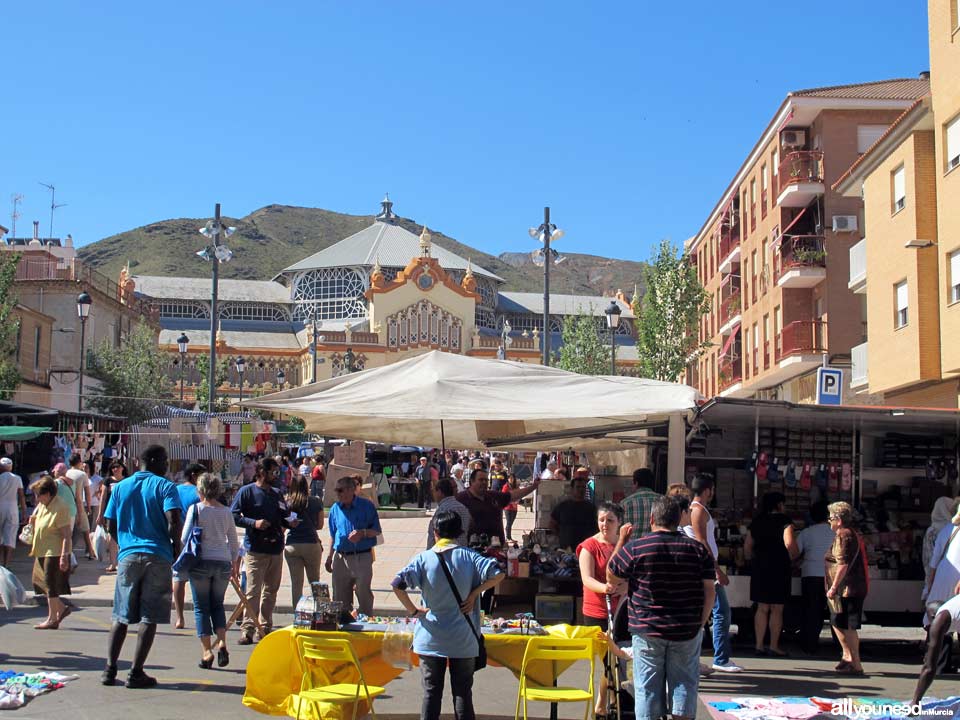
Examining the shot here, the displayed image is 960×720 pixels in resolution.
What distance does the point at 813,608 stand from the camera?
37.9ft

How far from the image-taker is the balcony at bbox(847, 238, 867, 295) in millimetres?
28312

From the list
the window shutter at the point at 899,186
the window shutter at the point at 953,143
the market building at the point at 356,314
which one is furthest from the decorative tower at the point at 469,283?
the window shutter at the point at 953,143

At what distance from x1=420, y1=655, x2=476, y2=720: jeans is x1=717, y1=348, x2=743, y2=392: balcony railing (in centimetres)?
3842

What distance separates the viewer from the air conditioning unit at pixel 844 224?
112ft

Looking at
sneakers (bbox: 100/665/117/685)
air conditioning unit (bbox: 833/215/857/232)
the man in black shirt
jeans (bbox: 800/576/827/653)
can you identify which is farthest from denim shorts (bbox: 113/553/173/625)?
air conditioning unit (bbox: 833/215/857/232)

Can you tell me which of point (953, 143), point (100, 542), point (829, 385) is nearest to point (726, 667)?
point (829, 385)

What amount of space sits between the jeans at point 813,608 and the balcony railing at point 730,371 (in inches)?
1290

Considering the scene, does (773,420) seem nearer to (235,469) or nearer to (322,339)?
(235,469)

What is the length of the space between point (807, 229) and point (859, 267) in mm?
8605

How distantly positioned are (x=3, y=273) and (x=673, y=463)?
27.4 meters

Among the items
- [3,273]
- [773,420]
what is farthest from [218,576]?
[3,273]

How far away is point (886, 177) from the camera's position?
2527 centimetres

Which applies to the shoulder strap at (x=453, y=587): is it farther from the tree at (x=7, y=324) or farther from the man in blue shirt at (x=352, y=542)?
the tree at (x=7, y=324)

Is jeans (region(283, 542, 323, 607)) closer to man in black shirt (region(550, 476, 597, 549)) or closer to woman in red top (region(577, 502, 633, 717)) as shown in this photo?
man in black shirt (region(550, 476, 597, 549))
